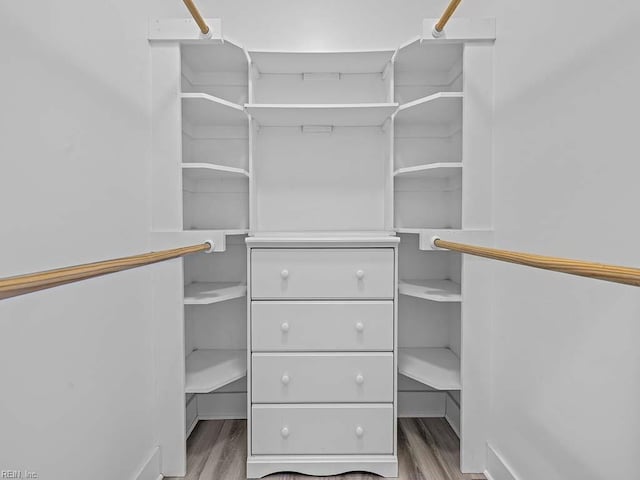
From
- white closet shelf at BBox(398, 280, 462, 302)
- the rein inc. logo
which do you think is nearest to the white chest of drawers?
white closet shelf at BBox(398, 280, 462, 302)

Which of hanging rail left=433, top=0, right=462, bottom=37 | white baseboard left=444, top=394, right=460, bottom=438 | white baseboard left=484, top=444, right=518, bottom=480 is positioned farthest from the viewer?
white baseboard left=444, top=394, right=460, bottom=438

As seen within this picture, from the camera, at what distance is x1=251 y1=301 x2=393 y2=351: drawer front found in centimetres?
154

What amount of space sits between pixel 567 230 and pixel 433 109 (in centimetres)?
88

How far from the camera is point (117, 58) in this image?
1.29 m

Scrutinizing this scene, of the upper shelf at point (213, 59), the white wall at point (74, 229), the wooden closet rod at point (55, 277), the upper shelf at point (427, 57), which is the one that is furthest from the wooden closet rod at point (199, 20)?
the wooden closet rod at point (55, 277)

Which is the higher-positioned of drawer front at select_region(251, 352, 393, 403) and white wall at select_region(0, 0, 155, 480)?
white wall at select_region(0, 0, 155, 480)

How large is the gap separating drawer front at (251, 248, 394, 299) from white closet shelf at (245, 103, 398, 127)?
0.61 metres

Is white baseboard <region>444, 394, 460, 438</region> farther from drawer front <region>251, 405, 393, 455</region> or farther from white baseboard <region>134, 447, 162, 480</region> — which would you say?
white baseboard <region>134, 447, 162, 480</region>

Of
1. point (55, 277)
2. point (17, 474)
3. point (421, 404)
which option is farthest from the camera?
point (421, 404)

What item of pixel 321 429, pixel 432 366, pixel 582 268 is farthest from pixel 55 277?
pixel 432 366

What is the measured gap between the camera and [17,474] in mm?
834

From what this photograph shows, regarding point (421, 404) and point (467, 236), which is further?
point (421, 404)

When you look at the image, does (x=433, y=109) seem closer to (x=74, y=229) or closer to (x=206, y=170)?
(x=206, y=170)

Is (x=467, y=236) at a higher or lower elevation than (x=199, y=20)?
lower
